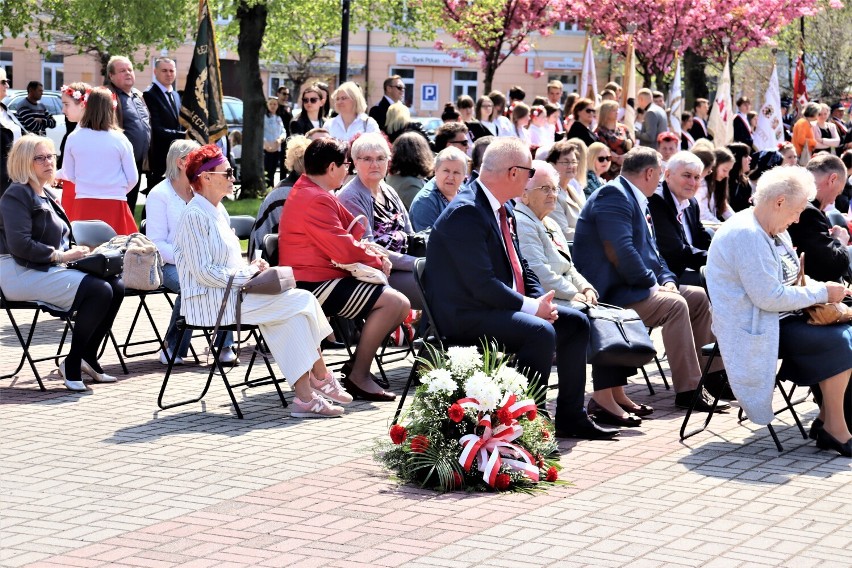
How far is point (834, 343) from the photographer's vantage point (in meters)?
7.65

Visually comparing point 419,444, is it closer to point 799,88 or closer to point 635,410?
point 635,410

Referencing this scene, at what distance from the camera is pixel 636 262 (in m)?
8.84

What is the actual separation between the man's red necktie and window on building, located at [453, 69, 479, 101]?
193ft

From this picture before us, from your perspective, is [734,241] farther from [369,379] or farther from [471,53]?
[471,53]

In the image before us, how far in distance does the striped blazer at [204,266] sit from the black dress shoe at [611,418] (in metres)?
2.26

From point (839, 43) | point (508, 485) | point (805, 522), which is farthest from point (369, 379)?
point (839, 43)

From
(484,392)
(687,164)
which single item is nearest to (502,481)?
(484,392)

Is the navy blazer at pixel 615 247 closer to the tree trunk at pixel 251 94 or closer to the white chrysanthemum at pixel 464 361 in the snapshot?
the white chrysanthemum at pixel 464 361

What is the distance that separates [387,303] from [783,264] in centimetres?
259

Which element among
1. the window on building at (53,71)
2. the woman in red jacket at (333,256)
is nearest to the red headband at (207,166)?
the woman in red jacket at (333,256)

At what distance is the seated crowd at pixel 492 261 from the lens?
7.70 m

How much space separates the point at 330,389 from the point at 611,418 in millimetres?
1769

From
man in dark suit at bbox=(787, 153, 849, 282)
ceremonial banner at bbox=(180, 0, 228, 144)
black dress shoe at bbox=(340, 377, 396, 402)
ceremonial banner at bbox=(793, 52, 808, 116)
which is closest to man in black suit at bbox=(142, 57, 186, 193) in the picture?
ceremonial banner at bbox=(180, 0, 228, 144)

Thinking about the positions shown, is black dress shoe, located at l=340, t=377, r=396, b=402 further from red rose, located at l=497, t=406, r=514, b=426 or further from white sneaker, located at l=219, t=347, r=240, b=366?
red rose, located at l=497, t=406, r=514, b=426
